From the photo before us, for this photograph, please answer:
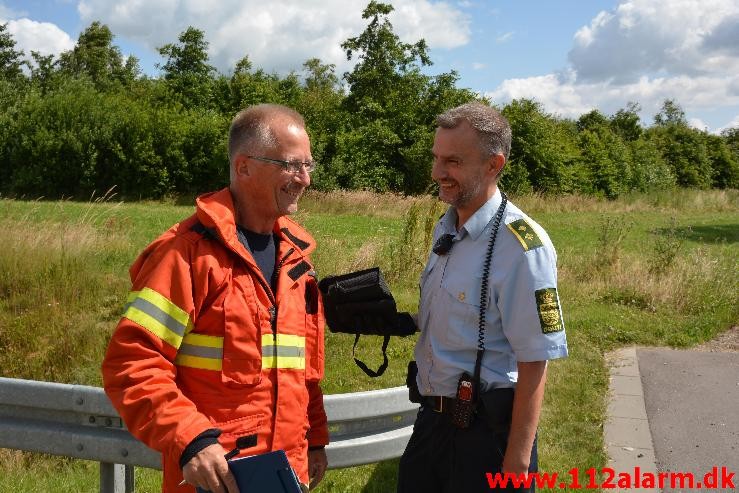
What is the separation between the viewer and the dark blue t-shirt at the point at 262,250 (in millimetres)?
2678

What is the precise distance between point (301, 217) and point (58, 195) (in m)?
28.0

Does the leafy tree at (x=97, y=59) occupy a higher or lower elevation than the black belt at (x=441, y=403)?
higher

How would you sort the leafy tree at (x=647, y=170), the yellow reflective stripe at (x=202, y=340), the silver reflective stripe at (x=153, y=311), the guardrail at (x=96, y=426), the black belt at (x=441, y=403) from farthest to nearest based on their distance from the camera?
the leafy tree at (x=647, y=170) < the guardrail at (x=96, y=426) < the black belt at (x=441, y=403) < the yellow reflective stripe at (x=202, y=340) < the silver reflective stripe at (x=153, y=311)

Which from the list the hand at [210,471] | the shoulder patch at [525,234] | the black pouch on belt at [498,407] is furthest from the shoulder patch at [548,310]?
the hand at [210,471]

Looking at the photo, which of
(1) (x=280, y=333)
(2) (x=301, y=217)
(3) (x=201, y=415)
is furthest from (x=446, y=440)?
(2) (x=301, y=217)

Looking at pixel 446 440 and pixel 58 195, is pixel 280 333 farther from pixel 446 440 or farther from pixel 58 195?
pixel 58 195

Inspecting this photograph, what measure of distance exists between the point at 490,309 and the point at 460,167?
1.83ft

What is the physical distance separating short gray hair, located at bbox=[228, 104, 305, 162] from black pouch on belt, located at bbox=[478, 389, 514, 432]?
4.05 feet

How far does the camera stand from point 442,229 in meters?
3.04

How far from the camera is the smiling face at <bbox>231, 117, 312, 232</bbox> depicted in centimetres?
266

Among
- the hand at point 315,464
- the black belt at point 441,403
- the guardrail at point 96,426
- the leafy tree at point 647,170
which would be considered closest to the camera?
the black belt at point 441,403

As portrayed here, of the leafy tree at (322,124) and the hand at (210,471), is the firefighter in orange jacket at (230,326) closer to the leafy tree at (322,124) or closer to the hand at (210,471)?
the hand at (210,471)

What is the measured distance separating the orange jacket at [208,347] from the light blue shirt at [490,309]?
0.54 m

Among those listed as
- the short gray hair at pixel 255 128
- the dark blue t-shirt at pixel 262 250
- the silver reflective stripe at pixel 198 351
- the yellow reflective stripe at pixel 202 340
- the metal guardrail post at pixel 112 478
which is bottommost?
the metal guardrail post at pixel 112 478
